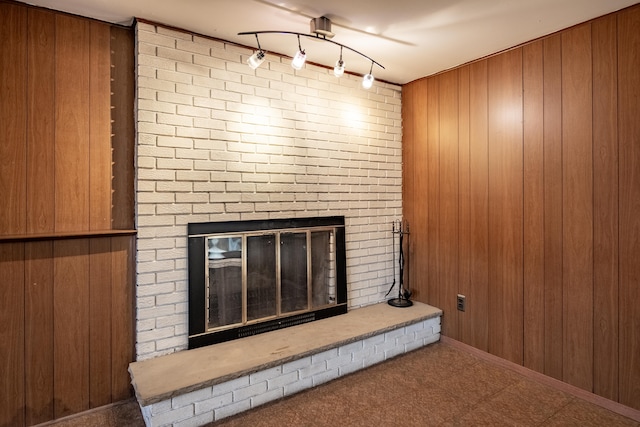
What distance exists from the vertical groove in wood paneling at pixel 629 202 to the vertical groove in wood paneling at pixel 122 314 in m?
3.03

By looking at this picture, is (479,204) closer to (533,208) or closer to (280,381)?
(533,208)

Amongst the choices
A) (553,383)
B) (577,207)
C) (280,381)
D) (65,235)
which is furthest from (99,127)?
(553,383)

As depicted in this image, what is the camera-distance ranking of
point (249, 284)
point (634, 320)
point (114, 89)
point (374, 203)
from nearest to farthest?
point (634, 320)
point (114, 89)
point (249, 284)
point (374, 203)

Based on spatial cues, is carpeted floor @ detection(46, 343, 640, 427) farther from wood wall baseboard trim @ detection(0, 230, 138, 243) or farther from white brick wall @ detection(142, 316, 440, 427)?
wood wall baseboard trim @ detection(0, 230, 138, 243)

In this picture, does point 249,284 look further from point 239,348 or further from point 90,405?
point 90,405

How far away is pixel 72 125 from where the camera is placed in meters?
2.13

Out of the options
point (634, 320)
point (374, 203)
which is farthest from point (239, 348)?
point (634, 320)

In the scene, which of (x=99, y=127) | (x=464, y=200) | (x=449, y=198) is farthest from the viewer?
(x=449, y=198)

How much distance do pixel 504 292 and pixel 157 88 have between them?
2880mm

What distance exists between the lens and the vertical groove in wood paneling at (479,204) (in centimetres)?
285

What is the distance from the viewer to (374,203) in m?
3.38

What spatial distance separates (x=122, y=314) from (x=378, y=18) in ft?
8.07

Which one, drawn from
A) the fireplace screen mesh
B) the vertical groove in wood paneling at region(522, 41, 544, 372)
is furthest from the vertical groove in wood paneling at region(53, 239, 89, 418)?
the vertical groove in wood paneling at region(522, 41, 544, 372)

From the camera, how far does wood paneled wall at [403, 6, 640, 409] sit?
2.13 meters
